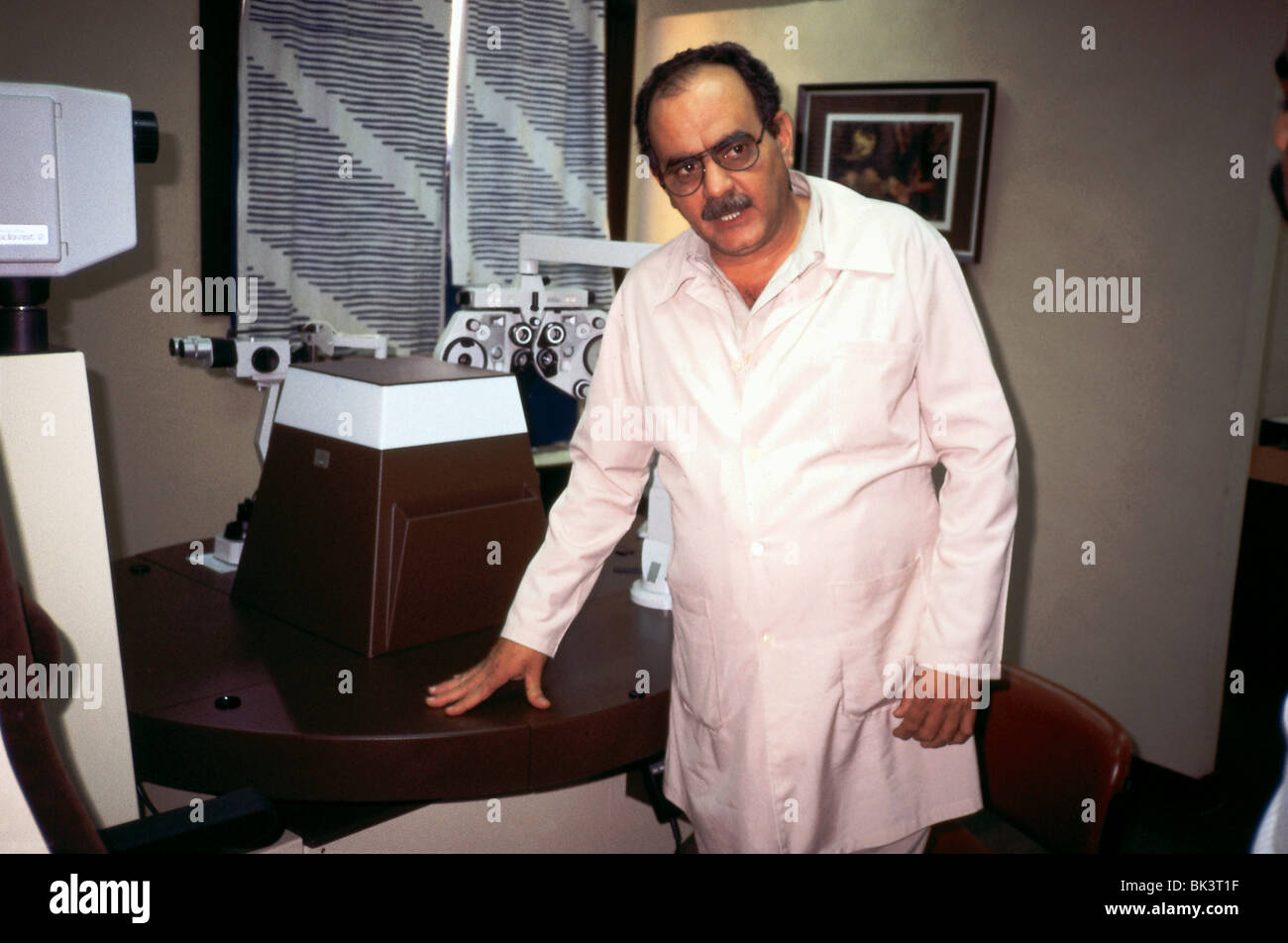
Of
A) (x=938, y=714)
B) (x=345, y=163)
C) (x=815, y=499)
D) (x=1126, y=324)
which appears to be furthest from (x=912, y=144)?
(x=938, y=714)

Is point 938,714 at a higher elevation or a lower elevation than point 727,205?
lower

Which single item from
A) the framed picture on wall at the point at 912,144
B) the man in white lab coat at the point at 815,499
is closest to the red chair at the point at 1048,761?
the man in white lab coat at the point at 815,499

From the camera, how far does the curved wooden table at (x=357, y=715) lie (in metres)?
1.23

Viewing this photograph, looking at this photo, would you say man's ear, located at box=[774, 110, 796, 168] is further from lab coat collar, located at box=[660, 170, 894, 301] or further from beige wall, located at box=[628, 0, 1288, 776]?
beige wall, located at box=[628, 0, 1288, 776]

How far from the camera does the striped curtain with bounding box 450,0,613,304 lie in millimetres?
3488

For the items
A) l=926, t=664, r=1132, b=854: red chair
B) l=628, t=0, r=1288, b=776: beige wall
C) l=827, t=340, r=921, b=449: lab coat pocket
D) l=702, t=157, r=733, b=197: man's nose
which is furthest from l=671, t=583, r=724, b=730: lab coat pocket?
l=628, t=0, r=1288, b=776: beige wall

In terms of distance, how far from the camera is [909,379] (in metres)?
1.34

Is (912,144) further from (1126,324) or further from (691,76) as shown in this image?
(691,76)

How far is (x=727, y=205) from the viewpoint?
1319 millimetres

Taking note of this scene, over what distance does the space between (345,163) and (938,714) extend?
2573 mm

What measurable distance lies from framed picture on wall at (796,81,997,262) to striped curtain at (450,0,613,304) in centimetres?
84

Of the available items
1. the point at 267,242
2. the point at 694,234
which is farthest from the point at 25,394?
the point at 267,242

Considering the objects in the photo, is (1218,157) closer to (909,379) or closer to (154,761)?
(909,379)

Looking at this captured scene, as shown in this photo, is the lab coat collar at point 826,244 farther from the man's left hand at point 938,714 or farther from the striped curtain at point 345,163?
the striped curtain at point 345,163
